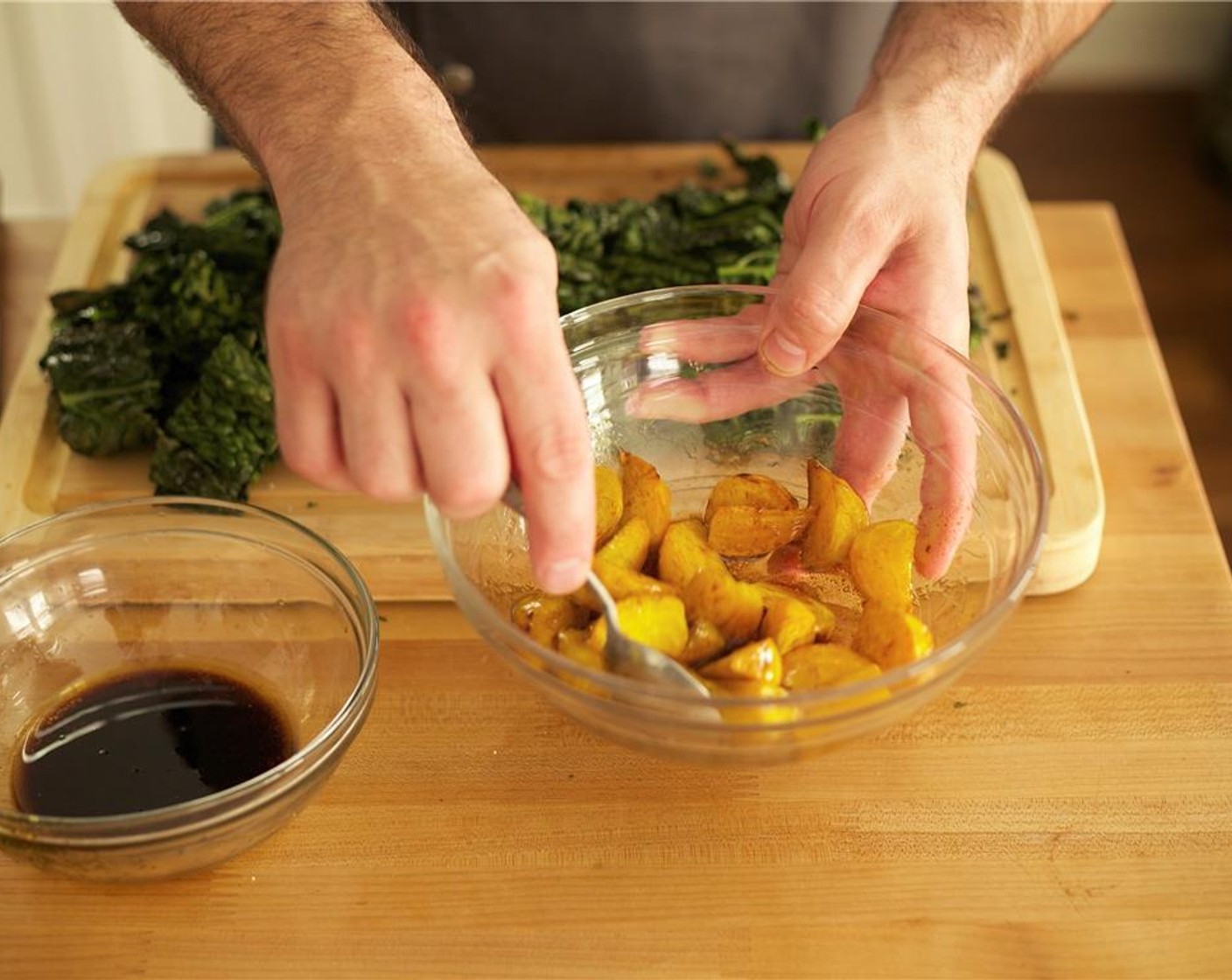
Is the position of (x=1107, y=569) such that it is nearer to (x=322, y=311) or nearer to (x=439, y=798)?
(x=439, y=798)

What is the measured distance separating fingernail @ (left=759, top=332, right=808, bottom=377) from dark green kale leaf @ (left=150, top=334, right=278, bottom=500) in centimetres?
62


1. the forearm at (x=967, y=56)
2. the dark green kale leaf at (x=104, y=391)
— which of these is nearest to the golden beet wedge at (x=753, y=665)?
the forearm at (x=967, y=56)

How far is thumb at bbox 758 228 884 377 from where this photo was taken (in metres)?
1.36

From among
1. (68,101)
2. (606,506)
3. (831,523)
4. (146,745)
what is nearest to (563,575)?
(606,506)

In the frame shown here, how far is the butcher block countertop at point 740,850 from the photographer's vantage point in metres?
1.23

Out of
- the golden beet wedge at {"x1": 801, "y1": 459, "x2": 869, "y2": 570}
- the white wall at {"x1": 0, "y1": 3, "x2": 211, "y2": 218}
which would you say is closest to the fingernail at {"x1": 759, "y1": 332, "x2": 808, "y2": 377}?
the golden beet wedge at {"x1": 801, "y1": 459, "x2": 869, "y2": 570}

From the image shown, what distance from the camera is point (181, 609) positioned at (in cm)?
151

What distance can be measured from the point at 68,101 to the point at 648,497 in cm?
255

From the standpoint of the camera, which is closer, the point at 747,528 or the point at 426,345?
the point at 426,345

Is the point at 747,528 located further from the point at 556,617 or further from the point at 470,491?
the point at 470,491

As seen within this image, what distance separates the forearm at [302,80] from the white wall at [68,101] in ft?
5.84

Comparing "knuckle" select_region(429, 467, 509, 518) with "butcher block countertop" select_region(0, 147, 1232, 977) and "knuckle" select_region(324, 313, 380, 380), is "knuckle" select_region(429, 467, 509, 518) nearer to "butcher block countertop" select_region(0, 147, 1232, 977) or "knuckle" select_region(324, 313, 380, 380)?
"knuckle" select_region(324, 313, 380, 380)

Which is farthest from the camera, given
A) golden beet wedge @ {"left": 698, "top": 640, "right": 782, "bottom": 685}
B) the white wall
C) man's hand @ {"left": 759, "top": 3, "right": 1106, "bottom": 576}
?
the white wall

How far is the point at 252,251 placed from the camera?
1914 mm
